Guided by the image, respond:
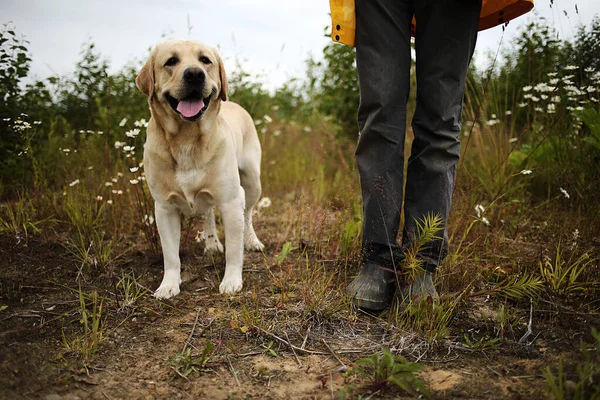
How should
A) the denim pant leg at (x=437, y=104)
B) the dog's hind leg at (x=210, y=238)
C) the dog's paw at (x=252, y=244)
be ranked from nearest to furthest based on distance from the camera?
the denim pant leg at (x=437, y=104) → the dog's hind leg at (x=210, y=238) → the dog's paw at (x=252, y=244)

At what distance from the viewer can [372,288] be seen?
229cm

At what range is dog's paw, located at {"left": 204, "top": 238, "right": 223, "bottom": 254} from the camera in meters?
3.18

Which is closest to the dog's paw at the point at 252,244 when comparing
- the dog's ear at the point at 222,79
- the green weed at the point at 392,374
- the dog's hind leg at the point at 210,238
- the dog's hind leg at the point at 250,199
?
the dog's hind leg at the point at 250,199

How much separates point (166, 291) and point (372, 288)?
3.71 ft

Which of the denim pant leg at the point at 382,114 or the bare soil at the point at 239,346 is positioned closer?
the bare soil at the point at 239,346

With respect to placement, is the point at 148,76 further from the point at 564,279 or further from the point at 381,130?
the point at 564,279

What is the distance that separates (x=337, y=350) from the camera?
1986 mm

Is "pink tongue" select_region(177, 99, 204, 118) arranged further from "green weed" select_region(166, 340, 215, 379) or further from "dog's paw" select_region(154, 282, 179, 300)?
"green weed" select_region(166, 340, 215, 379)

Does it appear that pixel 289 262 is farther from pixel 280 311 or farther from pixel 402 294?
pixel 402 294

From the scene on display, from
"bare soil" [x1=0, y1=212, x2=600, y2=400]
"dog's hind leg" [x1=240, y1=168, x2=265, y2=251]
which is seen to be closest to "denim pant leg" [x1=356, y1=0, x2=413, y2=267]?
"bare soil" [x1=0, y1=212, x2=600, y2=400]

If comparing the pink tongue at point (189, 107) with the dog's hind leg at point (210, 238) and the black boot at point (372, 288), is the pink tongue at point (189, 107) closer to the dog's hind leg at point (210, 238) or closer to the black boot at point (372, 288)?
the dog's hind leg at point (210, 238)

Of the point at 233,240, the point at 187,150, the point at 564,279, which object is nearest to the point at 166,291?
the point at 233,240

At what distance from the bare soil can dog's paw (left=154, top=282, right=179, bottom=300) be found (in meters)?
0.05

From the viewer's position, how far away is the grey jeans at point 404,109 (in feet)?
7.07
